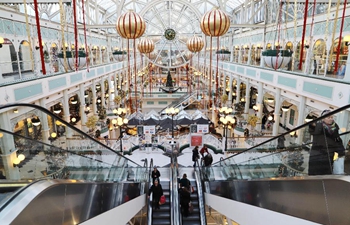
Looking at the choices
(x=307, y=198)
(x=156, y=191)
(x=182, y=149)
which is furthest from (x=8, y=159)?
(x=182, y=149)

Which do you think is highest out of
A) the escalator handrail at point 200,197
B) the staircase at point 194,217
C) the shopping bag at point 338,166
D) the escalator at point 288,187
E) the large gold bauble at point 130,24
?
the large gold bauble at point 130,24

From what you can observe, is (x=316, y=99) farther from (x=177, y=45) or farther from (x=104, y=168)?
(x=177, y=45)

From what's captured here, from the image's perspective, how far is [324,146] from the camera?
3023 mm

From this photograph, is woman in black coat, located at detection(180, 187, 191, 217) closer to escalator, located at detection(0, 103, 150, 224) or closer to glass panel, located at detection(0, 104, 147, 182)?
escalator, located at detection(0, 103, 150, 224)

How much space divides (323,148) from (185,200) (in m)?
5.18

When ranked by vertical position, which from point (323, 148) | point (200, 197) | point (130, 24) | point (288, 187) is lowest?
point (200, 197)

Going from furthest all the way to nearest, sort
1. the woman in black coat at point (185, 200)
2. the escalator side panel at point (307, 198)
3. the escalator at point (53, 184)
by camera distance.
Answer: the woman in black coat at point (185, 200) → the escalator side panel at point (307, 198) → the escalator at point (53, 184)

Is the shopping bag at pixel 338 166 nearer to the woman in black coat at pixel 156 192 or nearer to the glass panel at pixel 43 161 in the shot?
the glass panel at pixel 43 161

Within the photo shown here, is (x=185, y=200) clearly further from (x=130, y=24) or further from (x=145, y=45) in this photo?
(x=145, y=45)

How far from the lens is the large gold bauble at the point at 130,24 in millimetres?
8281

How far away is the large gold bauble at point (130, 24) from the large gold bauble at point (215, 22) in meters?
2.08

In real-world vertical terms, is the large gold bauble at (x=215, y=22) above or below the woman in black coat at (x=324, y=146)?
above

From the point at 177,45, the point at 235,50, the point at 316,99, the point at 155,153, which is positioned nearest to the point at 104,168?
the point at 155,153

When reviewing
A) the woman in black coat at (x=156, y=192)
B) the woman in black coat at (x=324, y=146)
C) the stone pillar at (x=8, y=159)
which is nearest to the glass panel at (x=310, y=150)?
the woman in black coat at (x=324, y=146)
